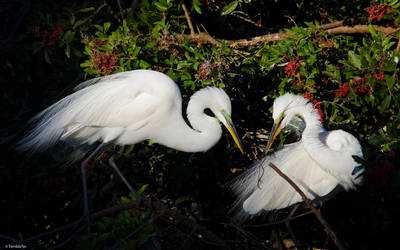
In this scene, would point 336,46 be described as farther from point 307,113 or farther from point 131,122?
point 131,122

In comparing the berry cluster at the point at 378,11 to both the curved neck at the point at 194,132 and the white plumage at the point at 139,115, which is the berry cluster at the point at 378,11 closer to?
the white plumage at the point at 139,115

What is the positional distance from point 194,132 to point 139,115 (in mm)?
385

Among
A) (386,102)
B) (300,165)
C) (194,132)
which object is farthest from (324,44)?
(194,132)

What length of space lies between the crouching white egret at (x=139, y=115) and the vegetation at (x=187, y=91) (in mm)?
144

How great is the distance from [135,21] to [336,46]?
1.46 meters

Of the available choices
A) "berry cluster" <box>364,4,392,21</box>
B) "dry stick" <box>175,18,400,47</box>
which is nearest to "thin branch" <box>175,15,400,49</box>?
"dry stick" <box>175,18,400,47</box>

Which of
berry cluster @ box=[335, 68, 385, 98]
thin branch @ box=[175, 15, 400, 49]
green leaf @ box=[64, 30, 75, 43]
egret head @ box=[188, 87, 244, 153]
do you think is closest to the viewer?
berry cluster @ box=[335, 68, 385, 98]

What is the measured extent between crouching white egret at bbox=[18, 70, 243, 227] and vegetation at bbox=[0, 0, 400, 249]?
0.47ft

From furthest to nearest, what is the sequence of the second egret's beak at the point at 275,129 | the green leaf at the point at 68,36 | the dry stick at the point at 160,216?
the green leaf at the point at 68,36 < the second egret's beak at the point at 275,129 < the dry stick at the point at 160,216

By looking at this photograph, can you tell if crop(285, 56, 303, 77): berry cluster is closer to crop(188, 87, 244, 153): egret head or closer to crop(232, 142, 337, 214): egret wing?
crop(188, 87, 244, 153): egret head

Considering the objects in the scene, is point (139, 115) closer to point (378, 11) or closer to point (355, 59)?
point (355, 59)

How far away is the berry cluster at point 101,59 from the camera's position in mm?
2299

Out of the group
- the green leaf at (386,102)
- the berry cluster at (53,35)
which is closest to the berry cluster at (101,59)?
the berry cluster at (53,35)

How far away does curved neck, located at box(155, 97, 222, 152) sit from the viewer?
89.6 inches
